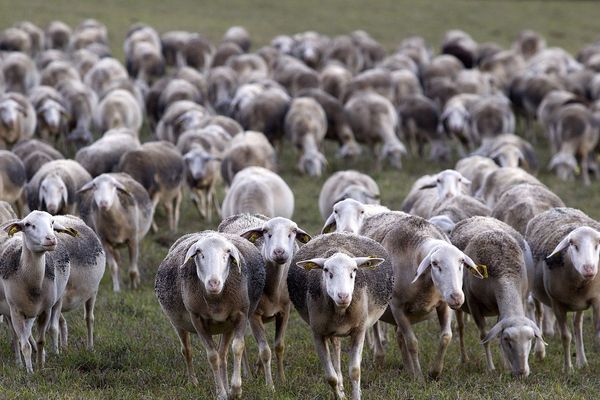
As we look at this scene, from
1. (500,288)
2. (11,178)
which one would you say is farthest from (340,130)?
(500,288)

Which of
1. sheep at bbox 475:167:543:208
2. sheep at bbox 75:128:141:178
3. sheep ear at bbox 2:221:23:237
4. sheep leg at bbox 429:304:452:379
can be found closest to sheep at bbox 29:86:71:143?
sheep at bbox 75:128:141:178

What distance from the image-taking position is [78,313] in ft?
36.0

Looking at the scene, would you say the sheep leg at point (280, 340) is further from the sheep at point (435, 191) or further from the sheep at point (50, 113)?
the sheep at point (50, 113)

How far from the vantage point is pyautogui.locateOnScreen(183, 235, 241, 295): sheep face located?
7477mm

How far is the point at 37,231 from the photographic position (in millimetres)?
8359

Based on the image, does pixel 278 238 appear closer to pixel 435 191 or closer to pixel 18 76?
pixel 435 191

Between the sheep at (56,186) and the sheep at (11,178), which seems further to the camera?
the sheep at (11,178)

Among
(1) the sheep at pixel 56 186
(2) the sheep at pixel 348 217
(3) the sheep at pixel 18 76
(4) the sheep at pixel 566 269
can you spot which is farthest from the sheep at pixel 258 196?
(3) the sheep at pixel 18 76

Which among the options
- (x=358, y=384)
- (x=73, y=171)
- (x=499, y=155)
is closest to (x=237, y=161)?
(x=73, y=171)

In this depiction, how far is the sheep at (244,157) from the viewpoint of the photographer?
50.5 feet

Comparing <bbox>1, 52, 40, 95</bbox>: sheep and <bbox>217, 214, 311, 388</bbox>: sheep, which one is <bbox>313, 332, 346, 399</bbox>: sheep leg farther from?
<bbox>1, 52, 40, 95</bbox>: sheep

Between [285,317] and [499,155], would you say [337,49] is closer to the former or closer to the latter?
[499,155]

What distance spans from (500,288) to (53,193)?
6.02 m

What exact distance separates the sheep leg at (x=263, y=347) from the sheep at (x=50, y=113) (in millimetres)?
11106
